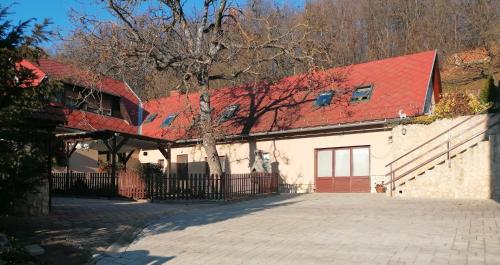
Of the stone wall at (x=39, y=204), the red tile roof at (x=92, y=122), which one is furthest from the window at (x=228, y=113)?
the stone wall at (x=39, y=204)

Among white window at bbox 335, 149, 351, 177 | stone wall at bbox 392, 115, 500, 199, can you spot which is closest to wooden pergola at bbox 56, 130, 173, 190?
white window at bbox 335, 149, 351, 177

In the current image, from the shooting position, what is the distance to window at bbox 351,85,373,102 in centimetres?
2255

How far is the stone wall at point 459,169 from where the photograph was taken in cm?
1603

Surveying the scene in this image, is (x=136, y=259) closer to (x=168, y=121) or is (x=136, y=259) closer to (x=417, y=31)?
(x=168, y=121)

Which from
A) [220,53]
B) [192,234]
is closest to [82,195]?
[220,53]

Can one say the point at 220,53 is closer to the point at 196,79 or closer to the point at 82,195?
the point at 196,79

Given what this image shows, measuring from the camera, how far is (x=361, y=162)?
21.2 metres

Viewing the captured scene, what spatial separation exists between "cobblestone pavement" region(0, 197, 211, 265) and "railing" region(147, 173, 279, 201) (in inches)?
126

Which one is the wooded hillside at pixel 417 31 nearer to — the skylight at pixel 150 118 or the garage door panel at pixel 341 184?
the skylight at pixel 150 118

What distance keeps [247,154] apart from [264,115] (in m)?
2.24

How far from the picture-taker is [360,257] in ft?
24.8

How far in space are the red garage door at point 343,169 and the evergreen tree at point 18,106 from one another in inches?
620

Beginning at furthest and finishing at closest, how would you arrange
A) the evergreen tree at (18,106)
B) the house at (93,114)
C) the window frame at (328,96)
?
1. the house at (93,114)
2. the window frame at (328,96)
3. the evergreen tree at (18,106)

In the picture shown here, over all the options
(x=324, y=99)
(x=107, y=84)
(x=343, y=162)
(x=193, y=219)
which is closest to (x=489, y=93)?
(x=324, y=99)
